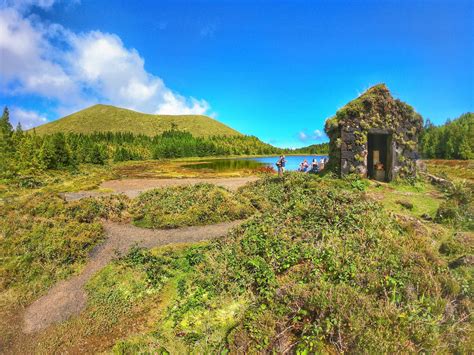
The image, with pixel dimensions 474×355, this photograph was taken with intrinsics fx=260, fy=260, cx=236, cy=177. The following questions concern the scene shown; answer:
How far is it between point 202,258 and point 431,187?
17.4 m

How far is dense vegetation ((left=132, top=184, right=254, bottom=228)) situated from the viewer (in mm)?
12883

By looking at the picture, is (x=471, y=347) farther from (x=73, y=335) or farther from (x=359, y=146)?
(x=359, y=146)

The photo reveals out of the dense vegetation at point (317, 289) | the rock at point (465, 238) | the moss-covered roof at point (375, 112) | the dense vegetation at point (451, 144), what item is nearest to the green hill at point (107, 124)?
the dense vegetation at point (451, 144)

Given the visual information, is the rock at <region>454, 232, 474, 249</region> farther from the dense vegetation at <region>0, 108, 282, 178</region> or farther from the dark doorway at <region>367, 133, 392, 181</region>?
the dense vegetation at <region>0, 108, 282, 178</region>

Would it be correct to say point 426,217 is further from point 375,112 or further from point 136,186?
point 136,186

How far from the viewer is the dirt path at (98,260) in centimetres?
688

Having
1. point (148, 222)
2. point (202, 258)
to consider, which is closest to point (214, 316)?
point (202, 258)

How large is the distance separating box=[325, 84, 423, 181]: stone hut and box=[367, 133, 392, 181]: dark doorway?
0.24 ft

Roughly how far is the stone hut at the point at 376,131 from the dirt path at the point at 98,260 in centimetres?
1039

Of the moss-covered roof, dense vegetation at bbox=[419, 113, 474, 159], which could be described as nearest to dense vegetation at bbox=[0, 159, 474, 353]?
the moss-covered roof

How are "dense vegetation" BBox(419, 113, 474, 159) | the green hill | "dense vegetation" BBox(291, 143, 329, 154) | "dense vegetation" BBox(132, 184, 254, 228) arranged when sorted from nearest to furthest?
"dense vegetation" BBox(132, 184, 254, 228), "dense vegetation" BBox(419, 113, 474, 159), "dense vegetation" BBox(291, 143, 329, 154), the green hill

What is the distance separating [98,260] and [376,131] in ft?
59.6

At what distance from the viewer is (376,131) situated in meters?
18.1

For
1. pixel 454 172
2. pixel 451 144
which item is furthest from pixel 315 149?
pixel 454 172
